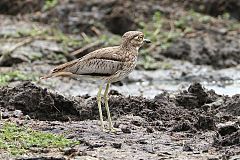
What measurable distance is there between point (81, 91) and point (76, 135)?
4568mm

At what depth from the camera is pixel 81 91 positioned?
477 inches

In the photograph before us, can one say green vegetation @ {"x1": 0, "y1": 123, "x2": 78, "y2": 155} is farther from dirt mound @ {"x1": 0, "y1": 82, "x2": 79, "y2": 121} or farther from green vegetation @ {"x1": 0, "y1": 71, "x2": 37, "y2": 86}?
green vegetation @ {"x1": 0, "y1": 71, "x2": 37, "y2": 86}

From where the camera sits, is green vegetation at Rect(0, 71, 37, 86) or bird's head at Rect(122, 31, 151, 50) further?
green vegetation at Rect(0, 71, 37, 86)

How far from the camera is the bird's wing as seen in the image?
8.02 m

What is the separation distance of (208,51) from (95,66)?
6.19 metres

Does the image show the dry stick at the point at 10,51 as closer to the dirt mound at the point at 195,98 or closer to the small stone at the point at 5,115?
the dirt mound at the point at 195,98

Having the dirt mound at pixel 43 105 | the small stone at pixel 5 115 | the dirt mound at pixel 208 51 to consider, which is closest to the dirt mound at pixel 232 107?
the dirt mound at pixel 43 105

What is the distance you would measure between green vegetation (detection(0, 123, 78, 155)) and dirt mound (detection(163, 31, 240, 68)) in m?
6.75

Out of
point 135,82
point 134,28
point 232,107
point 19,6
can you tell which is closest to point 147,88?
point 135,82

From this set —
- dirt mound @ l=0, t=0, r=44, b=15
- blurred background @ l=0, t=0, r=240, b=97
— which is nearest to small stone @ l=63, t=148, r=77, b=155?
blurred background @ l=0, t=0, r=240, b=97

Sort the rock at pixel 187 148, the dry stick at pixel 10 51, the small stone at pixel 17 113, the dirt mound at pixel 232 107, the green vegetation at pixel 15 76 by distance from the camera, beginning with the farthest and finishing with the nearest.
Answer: the dry stick at pixel 10 51, the green vegetation at pixel 15 76, the dirt mound at pixel 232 107, the small stone at pixel 17 113, the rock at pixel 187 148

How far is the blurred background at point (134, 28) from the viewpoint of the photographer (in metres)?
12.7

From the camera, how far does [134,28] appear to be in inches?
591

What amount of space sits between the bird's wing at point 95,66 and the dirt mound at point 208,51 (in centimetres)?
584
